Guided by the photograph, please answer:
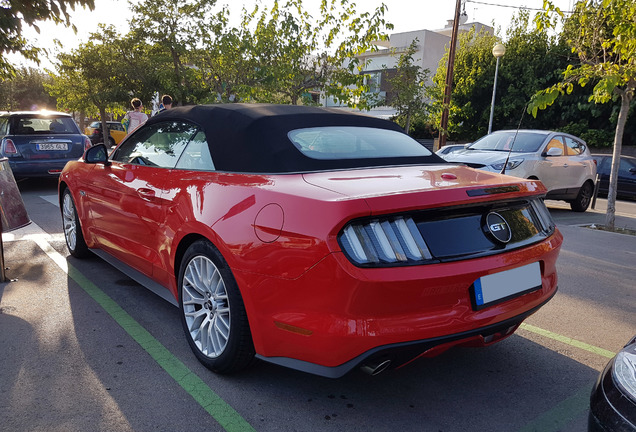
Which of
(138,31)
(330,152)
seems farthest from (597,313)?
(138,31)

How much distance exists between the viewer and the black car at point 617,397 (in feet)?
5.57

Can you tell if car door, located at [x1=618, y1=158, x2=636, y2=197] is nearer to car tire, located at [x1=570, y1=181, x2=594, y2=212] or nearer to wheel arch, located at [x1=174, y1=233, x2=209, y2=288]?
car tire, located at [x1=570, y1=181, x2=594, y2=212]

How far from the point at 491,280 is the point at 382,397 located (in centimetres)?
85

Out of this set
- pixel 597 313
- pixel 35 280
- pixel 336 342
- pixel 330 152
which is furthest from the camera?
pixel 35 280

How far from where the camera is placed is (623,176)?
15383 millimetres

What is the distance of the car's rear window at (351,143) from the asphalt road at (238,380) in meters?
1.32

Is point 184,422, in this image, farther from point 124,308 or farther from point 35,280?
point 35,280

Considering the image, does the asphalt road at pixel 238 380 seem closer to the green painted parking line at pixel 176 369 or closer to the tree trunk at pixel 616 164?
A: the green painted parking line at pixel 176 369

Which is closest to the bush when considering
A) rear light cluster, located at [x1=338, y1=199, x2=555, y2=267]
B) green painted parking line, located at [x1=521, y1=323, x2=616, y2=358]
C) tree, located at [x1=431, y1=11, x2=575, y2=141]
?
tree, located at [x1=431, y1=11, x2=575, y2=141]

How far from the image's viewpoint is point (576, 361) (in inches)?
126

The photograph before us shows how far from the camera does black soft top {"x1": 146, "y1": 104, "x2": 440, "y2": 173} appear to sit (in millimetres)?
2906

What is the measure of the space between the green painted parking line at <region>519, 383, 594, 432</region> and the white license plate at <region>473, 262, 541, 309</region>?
A: 24.2 inches

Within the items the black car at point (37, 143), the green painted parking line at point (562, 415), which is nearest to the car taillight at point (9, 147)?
the black car at point (37, 143)

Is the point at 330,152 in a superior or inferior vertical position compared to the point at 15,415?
superior
